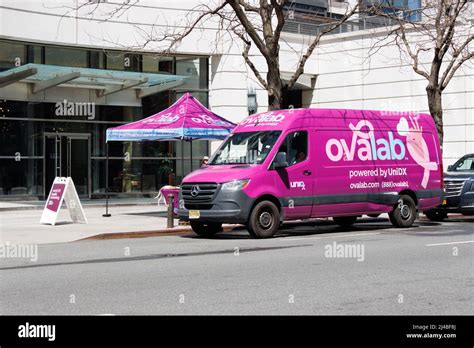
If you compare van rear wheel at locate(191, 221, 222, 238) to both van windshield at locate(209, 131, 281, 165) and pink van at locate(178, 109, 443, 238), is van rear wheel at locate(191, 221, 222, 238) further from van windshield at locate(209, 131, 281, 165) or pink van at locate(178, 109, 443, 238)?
van windshield at locate(209, 131, 281, 165)

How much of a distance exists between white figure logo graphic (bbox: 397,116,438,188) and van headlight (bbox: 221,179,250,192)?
538 centimetres

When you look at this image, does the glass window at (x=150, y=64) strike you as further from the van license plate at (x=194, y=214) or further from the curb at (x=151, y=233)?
the van license plate at (x=194, y=214)

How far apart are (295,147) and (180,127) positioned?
4.37 meters

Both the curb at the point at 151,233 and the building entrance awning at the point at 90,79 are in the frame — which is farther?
the building entrance awning at the point at 90,79

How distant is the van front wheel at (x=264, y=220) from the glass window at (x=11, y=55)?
15102 mm

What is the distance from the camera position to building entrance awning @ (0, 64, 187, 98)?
84.5 feet

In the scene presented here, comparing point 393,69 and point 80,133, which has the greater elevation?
point 393,69

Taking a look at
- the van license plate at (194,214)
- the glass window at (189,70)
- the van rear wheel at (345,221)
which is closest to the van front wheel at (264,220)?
the van license plate at (194,214)

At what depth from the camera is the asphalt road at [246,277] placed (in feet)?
28.2

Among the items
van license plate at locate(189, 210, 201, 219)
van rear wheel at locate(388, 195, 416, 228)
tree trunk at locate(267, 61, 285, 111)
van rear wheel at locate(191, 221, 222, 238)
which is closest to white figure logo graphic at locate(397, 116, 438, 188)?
van rear wheel at locate(388, 195, 416, 228)

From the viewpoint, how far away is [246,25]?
21.3 meters

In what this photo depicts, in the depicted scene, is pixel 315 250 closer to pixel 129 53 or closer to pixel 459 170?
pixel 459 170
